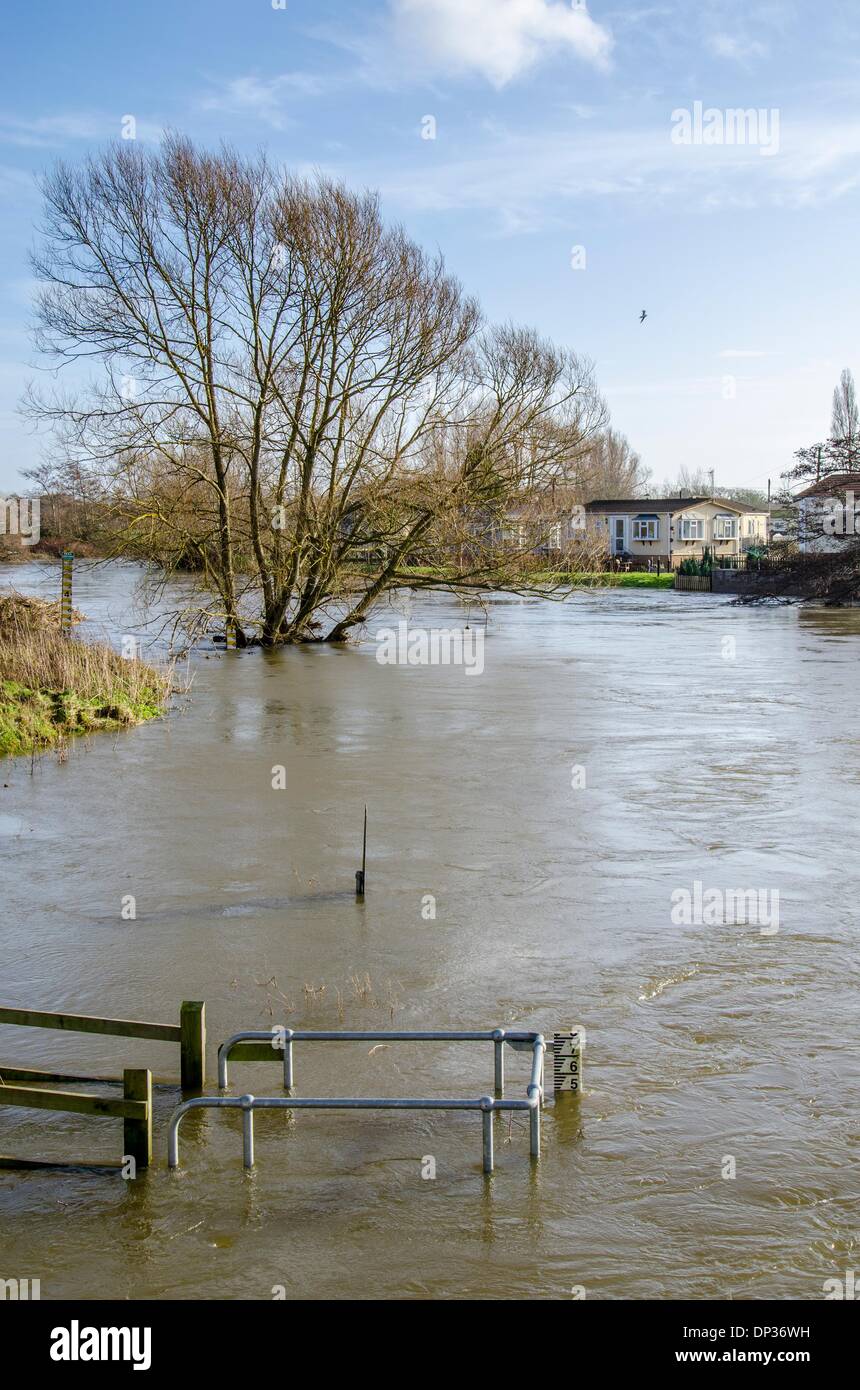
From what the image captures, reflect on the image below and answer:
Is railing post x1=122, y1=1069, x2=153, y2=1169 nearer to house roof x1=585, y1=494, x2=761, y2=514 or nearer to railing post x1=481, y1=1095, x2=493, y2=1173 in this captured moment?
railing post x1=481, y1=1095, x2=493, y2=1173

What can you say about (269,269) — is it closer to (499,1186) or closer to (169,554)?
(169,554)

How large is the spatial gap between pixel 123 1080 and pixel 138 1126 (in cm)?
25

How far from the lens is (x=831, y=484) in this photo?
212 ft

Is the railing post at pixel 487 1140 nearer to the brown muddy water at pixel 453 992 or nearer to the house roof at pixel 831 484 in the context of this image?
the brown muddy water at pixel 453 992

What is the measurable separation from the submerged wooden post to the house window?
96.4 metres

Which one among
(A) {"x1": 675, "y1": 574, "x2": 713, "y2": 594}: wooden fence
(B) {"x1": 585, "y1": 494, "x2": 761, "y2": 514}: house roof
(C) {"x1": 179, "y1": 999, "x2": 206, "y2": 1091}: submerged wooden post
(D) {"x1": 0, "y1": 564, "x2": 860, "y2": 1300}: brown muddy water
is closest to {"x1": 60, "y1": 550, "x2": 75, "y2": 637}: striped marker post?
(D) {"x1": 0, "y1": 564, "x2": 860, "y2": 1300}: brown muddy water

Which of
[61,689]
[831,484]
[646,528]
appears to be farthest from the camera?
[646,528]

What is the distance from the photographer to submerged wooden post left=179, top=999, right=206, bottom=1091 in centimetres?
690

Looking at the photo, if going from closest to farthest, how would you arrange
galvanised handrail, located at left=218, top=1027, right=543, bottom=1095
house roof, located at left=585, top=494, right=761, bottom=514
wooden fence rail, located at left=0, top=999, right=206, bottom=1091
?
galvanised handrail, located at left=218, top=1027, right=543, bottom=1095 → wooden fence rail, located at left=0, top=999, right=206, bottom=1091 → house roof, located at left=585, top=494, right=761, bottom=514

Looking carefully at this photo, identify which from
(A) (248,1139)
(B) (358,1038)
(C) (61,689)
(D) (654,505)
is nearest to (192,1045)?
(A) (248,1139)

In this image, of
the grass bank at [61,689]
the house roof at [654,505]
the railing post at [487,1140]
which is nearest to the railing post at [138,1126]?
the railing post at [487,1140]

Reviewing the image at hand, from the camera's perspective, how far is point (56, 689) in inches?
867

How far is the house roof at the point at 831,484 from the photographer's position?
204 ft

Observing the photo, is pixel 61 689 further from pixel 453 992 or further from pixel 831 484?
pixel 831 484
